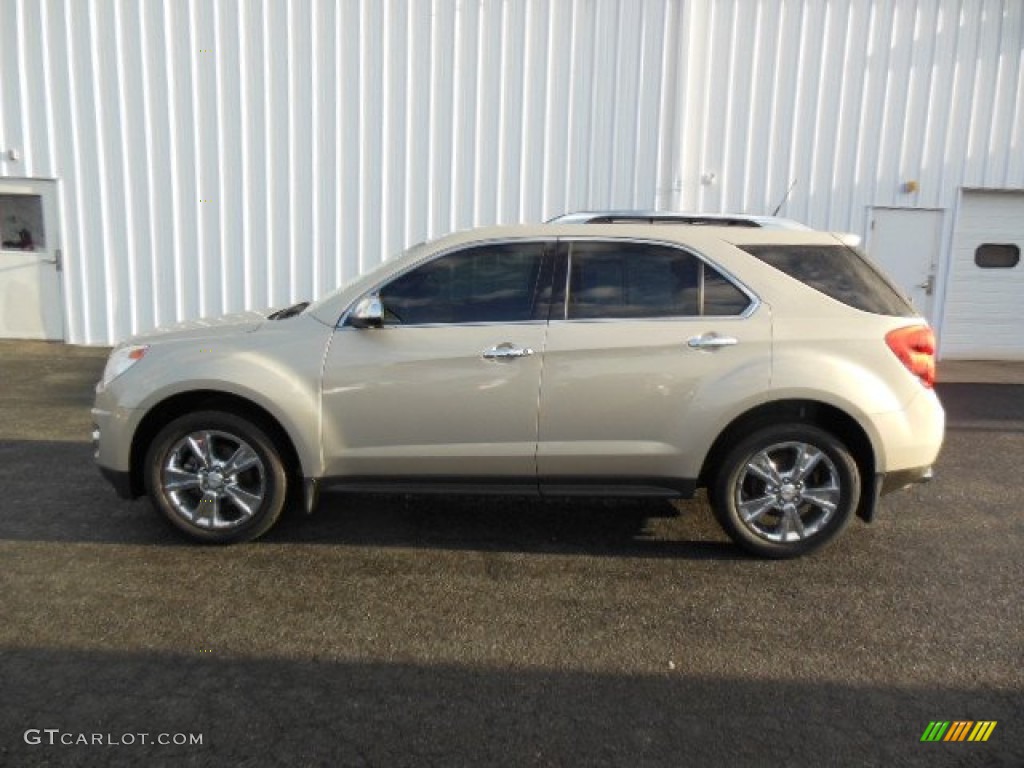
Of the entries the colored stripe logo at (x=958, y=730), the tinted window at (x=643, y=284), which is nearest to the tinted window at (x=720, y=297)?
the tinted window at (x=643, y=284)

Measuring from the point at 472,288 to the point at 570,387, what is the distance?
761mm

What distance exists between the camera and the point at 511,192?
33.4 feet

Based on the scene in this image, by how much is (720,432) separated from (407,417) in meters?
1.64

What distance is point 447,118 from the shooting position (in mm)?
10023

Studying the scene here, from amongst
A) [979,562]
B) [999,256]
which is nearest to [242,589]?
[979,562]

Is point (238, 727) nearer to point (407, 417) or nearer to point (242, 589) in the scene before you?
point (242, 589)

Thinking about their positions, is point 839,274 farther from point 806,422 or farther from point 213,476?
point 213,476

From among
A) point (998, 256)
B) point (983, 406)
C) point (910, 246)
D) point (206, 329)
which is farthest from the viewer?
point (998, 256)

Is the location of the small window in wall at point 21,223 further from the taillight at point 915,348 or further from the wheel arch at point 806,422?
the taillight at point 915,348

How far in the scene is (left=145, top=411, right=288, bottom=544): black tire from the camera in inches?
162

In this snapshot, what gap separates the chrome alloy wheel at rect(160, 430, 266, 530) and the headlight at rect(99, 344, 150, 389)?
1.65 ft

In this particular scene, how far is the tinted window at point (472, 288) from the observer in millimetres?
4105

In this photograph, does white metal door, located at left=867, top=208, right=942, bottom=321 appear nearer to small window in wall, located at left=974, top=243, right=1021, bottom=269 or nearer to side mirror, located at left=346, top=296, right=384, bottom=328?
small window in wall, located at left=974, top=243, right=1021, bottom=269

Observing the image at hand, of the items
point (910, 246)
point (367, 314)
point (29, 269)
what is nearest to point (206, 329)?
point (367, 314)
